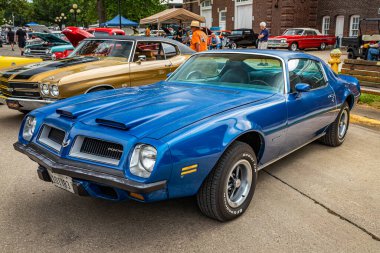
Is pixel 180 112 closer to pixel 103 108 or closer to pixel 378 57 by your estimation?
pixel 103 108

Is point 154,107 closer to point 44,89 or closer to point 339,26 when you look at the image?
point 44,89

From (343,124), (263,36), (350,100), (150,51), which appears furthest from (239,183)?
(263,36)

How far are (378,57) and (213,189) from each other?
44.6ft

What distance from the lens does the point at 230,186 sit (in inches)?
129

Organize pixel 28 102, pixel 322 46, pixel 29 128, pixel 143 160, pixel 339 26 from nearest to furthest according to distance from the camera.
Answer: pixel 143 160 → pixel 29 128 → pixel 28 102 → pixel 322 46 → pixel 339 26

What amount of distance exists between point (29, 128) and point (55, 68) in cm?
309

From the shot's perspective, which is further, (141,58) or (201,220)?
(141,58)

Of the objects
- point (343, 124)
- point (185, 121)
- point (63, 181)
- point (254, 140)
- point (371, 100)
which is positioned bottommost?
point (371, 100)

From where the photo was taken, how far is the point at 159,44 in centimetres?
762

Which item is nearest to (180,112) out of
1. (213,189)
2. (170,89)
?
(213,189)

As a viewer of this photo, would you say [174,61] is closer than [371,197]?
No

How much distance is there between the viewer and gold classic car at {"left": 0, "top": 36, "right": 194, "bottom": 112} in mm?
5918

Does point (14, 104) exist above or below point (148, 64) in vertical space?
below

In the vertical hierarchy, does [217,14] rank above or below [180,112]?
above
